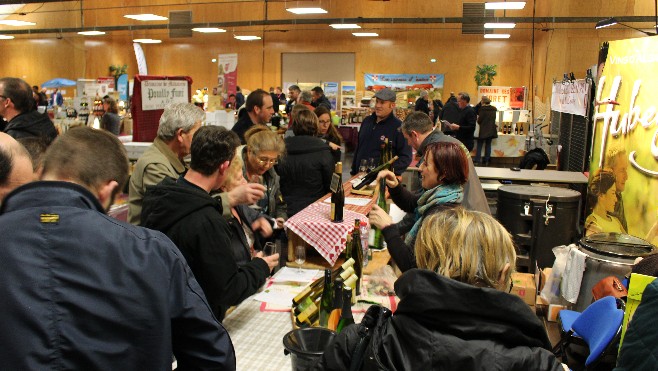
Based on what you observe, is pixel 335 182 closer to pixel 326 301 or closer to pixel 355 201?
pixel 355 201

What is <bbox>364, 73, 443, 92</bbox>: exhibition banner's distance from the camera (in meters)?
19.3

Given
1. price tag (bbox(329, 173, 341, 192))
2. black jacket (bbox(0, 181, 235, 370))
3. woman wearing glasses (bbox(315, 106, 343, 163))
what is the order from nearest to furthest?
1. black jacket (bbox(0, 181, 235, 370))
2. price tag (bbox(329, 173, 341, 192))
3. woman wearing glasses (bbox(315, 106, 343, 163))

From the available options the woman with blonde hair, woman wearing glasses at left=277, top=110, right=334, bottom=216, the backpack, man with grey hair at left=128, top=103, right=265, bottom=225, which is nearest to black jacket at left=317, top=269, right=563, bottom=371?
the woman with blonde hair

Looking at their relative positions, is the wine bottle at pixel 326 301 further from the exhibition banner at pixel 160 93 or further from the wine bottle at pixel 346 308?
the exhibition banner at pixel 160 93

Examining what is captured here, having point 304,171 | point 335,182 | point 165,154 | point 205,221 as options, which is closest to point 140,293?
point 205,221

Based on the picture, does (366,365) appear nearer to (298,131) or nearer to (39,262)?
(39,262)

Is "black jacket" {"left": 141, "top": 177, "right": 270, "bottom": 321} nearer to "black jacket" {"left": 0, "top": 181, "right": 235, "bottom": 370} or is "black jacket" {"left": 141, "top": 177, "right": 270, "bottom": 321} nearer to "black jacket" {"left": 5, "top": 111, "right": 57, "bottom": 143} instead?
"black jacket" {"left": 0, "top": 181, "right": 235, "bottom": 370}

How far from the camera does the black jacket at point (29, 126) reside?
3.99m

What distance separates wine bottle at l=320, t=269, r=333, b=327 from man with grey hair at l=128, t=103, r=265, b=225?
1.12 metres

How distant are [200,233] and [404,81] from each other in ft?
60.2

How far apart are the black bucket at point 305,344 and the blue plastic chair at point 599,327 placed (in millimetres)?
1688

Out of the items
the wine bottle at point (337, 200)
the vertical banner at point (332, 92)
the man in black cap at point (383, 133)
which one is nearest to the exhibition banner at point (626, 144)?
the man in black cap at point (383, 133)

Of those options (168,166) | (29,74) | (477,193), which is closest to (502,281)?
(168,166)

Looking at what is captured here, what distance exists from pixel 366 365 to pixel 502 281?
43 cm
